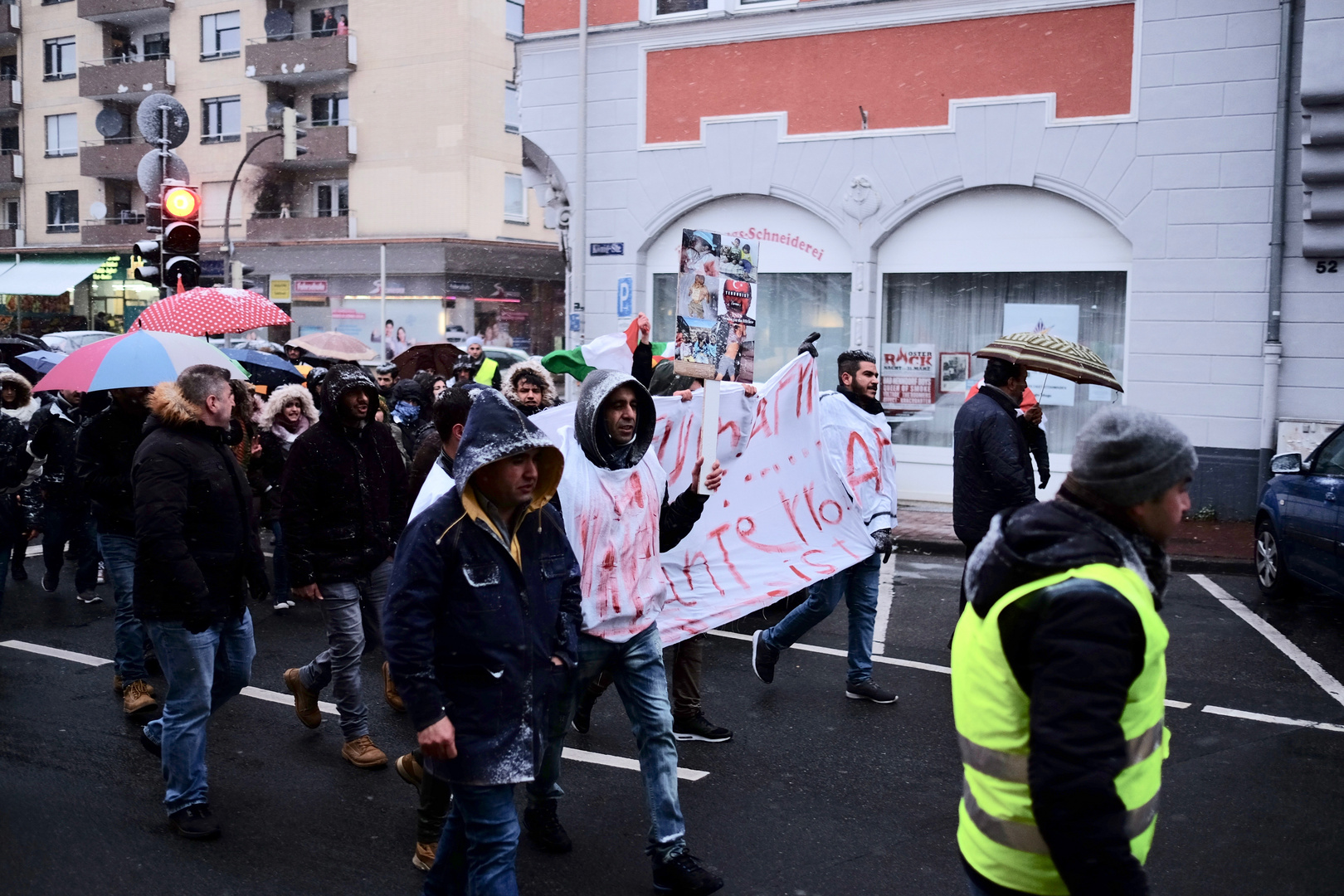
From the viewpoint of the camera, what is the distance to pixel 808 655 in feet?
25.6

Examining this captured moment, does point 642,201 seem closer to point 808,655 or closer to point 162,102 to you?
point 162,102

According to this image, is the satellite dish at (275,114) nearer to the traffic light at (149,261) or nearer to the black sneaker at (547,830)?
the traffic light at (149,261)

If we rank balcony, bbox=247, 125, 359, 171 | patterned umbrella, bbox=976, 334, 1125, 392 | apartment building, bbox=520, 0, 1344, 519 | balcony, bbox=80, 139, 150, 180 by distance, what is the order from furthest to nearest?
balcony, bbox=80, 139, 150, 180
balcony, bbox=247, 125, 359, 171
apartment building, bbox=520, 0, 1344, 519
patterned umbrella, bbox=976, 334, 1125, 392

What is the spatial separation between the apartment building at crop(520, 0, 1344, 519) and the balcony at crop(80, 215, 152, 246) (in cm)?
2739

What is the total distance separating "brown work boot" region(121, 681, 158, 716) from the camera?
628 cm

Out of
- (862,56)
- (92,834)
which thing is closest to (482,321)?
(862,56)

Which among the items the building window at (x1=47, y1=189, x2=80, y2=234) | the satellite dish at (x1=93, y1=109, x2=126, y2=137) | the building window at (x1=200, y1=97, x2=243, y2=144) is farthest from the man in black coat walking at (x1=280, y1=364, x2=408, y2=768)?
the building window at (x1=47, y1=189, x2=80, y2=234)

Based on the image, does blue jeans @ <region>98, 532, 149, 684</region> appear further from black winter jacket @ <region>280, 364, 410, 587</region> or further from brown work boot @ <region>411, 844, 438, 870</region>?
brown work boot @ <region>411, 844, 438, 870</region>

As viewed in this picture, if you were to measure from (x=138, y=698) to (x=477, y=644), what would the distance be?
12.6 feet

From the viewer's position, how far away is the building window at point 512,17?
118ft

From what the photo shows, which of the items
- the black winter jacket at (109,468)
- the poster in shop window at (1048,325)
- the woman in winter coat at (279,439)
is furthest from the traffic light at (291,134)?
the black winter jacket at (109,468)

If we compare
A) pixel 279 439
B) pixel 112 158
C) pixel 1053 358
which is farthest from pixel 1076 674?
pixel 112 158

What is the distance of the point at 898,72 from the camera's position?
14914 mm

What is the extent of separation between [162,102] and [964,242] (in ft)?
30.4
